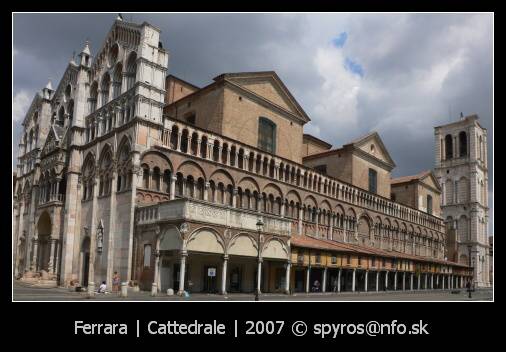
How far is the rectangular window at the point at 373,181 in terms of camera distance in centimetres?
6444

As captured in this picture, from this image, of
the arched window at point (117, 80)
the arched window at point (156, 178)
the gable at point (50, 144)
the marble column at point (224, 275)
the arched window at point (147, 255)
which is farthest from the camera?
the gable at point (50, 144)

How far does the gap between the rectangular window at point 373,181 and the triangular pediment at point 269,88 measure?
15068mm

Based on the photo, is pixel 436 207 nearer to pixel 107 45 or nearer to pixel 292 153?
pixel 292 153

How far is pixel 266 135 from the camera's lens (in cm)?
4962

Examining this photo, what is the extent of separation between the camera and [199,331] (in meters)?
13.1

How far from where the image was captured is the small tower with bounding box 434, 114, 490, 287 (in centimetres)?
8881

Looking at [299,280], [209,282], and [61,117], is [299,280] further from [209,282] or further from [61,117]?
[61,117]

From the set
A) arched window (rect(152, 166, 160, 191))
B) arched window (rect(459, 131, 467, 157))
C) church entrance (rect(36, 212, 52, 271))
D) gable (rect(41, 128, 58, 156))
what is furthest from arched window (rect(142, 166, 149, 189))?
arched window (rect(459, 131, 467, 157))

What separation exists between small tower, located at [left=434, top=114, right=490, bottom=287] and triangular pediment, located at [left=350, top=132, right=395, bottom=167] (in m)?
25.3

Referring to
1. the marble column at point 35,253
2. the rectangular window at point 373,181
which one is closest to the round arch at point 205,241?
the marble column at point 35,253

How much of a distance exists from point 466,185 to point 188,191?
67.1 m

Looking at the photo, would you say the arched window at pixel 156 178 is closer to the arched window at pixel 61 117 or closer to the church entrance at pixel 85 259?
the church entrance at pixel 85 259

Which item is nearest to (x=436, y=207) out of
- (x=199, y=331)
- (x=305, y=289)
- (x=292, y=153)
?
(x=292, y=153)

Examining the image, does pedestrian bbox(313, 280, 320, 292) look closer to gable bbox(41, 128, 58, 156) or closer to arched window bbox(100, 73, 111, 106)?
arched window bbox(100, 73, 111, 106)
